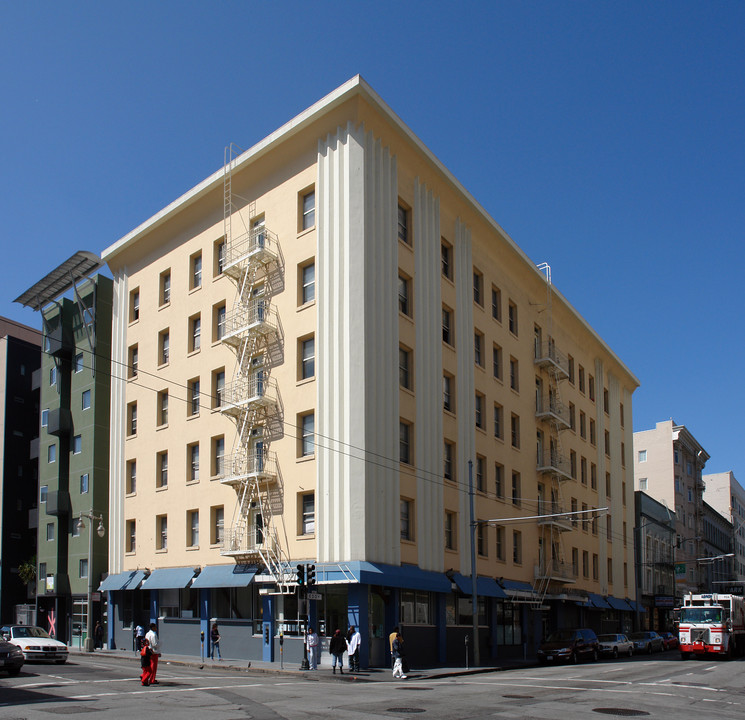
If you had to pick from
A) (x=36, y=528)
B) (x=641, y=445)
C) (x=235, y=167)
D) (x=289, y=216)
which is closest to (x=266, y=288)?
(x=289, y=216)

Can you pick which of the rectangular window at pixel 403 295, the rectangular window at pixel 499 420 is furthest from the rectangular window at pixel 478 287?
the rectangular window at pixel 403 295

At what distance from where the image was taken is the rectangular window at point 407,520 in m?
35.2

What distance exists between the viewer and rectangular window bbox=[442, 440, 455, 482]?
3912 cm

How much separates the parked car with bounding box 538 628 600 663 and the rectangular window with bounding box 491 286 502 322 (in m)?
16.8

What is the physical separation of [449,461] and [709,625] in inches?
616

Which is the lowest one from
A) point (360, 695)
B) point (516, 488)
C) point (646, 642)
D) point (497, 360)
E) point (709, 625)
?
point (646, 642)

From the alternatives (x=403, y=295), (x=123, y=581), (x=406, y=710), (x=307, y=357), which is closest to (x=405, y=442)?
(x=307, y=357)

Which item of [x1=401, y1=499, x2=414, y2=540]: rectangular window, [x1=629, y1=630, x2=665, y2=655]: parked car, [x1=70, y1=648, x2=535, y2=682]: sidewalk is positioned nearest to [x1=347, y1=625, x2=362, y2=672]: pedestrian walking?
[x1=70, y1=648, x2=535, y2=682]: sidewalk

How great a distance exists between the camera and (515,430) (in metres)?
48.0

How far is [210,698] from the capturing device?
66.6 feet

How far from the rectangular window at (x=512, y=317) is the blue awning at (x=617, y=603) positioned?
22079mm

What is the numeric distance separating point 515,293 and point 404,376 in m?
15.6

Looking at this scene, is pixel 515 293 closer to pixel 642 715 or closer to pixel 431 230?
pixel 431 230

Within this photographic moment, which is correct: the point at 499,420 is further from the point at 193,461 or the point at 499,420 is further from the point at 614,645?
the point at 193,461
